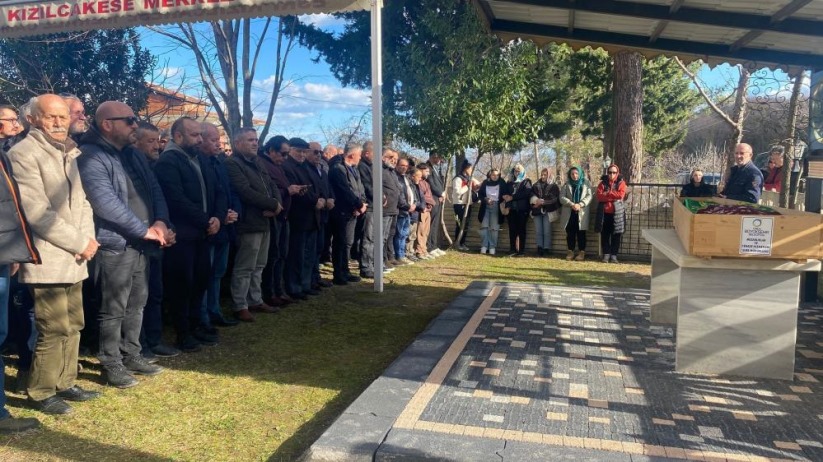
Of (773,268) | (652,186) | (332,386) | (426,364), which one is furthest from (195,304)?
(652,186)

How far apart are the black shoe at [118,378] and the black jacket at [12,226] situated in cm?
110

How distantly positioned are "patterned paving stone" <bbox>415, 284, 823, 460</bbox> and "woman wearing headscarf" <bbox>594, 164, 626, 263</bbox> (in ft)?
17.6

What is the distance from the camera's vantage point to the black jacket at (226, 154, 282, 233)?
6.09 metres

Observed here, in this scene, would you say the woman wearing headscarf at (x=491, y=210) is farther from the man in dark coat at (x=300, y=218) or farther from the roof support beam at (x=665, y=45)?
the man in dark coat at (x=300, y=218)

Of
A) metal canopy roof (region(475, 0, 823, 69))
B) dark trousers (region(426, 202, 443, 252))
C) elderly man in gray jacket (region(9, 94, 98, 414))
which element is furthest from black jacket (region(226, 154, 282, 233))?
dark trousers (region(426, 202, 443, 252))

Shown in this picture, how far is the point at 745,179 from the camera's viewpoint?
23.0 ft

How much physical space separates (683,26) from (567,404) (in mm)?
4676

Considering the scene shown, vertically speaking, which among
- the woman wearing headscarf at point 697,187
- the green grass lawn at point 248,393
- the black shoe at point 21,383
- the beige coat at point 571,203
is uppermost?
the woman wearing headscarf at point 697,187

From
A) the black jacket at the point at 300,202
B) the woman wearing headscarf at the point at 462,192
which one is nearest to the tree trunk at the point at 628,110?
the woman wearing headscarf at the point at 462,192

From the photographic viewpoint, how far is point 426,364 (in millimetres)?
4582

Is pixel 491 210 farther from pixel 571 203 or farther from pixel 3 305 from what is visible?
pixel 3 305

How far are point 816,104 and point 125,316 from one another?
7.19m

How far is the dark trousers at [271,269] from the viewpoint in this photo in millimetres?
6789

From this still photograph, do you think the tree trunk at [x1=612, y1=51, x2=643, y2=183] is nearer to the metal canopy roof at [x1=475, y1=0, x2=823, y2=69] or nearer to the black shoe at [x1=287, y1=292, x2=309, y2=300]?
the metal canopy roof at [x1=475, y1=0, x2=823, y2=69]
